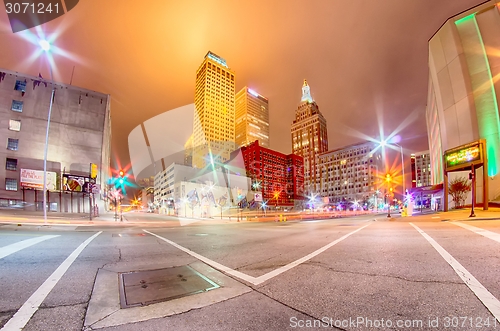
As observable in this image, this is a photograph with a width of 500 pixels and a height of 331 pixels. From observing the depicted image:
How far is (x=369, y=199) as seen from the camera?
146 metres

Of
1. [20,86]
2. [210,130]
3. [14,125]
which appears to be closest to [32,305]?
[14,125]

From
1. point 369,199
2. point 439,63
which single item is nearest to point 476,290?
point 439,63

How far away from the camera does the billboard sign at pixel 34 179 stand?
1690 inches

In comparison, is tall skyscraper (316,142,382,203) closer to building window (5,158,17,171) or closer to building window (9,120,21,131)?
building window (9,120,21,131)

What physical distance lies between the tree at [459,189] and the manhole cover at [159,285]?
172 ft

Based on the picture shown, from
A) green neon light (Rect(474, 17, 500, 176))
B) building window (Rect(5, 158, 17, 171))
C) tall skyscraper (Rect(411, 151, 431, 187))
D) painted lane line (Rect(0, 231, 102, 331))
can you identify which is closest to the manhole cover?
painted lane line (Rect(0, 231, 102, 331))

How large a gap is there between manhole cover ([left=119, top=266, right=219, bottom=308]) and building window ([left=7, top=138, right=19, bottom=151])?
5725cm

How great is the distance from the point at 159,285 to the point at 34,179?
54811 millimetres

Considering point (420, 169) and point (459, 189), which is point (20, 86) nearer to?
point (459, 189)

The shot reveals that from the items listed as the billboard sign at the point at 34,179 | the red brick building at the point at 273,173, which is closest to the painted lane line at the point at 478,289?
the billboard sign at the point at 34,179

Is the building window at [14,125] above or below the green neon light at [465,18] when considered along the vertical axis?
below

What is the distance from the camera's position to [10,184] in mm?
42594

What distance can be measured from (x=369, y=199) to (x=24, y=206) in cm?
15308

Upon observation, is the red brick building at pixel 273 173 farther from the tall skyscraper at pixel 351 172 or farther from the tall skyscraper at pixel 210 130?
the tall skyscraper at pixel 351 172
